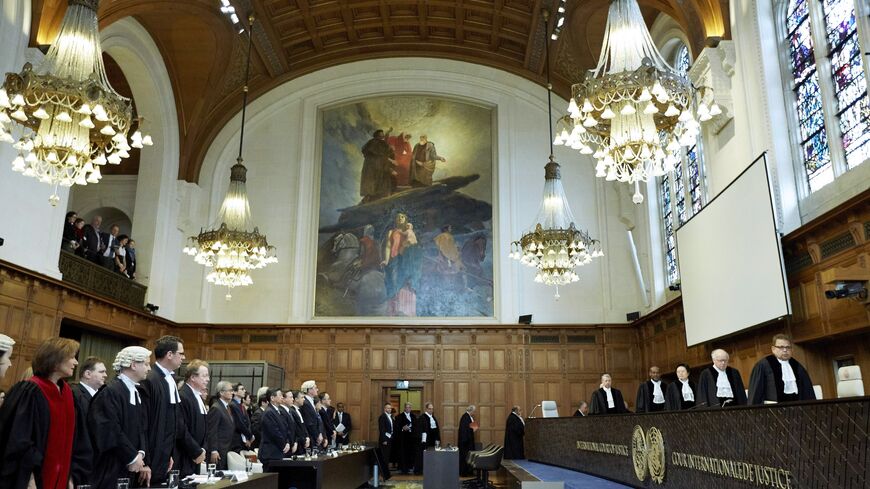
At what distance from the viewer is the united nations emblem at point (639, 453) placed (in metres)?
6.40

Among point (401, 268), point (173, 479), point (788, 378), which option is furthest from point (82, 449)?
point (401, 268)

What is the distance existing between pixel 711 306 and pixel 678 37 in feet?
20.8

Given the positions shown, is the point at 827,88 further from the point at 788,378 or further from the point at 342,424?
the point at 342,424

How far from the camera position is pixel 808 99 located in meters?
9.57

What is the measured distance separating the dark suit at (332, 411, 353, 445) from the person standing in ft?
36.9

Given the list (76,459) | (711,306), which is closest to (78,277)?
(76,459)

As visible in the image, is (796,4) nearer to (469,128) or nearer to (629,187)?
(629,187)

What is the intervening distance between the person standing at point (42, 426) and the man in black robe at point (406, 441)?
12.5m

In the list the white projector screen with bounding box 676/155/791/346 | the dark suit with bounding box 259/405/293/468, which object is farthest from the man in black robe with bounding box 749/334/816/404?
the dark suit with bounding box 259/405/293/468

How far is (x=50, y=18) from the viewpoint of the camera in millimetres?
11656

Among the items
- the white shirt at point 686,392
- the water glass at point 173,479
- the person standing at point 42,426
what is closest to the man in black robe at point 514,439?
the white shirt at point 686,392

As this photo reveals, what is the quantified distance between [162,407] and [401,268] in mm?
13280

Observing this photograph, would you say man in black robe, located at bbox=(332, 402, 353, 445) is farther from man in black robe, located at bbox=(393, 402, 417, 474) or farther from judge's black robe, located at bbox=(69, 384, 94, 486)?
judge's black robe, located at bbox=(69, 384, 94, 486)

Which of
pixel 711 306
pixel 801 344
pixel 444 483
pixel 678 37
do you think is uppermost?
pixel 678 37
